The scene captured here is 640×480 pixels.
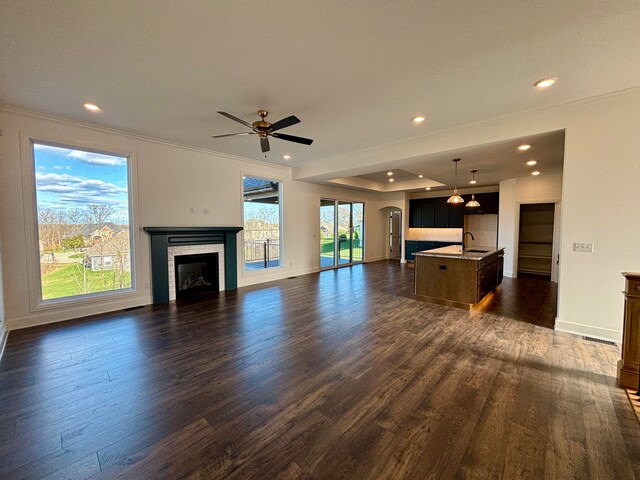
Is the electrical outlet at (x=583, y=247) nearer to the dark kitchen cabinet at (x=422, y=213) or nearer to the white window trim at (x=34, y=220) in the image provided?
the dark kitchen cabinet at (x=422, y=213)

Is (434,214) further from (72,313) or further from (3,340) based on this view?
(3,340)

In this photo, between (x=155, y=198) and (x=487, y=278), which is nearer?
(x=155, y=198)

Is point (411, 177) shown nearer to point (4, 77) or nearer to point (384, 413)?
point (384, 413)

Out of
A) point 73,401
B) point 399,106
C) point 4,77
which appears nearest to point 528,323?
point 399,106

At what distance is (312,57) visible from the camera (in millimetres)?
2418

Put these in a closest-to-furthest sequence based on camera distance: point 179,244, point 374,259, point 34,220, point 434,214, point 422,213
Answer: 1. point 34,220
2. point 179,244
3. point 434,214
4. point 422,213
5. point 374,259

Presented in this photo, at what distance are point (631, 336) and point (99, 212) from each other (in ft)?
22.3

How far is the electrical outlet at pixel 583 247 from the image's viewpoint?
10.7ft

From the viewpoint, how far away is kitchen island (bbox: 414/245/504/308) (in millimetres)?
4445

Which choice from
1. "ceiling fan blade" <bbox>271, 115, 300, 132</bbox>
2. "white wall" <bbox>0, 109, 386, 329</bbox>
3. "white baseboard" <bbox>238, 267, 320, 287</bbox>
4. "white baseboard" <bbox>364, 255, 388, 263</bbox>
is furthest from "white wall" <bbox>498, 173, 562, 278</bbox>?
"ceiling fan blade" <bbox>271, 115, 300, 132</bbox>

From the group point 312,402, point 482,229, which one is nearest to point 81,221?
point 312,402

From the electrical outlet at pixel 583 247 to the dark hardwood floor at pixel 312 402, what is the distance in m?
1.11

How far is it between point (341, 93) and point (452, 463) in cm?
343

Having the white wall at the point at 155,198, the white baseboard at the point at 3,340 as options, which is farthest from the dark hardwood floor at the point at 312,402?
the white wall at the point at 155,198
